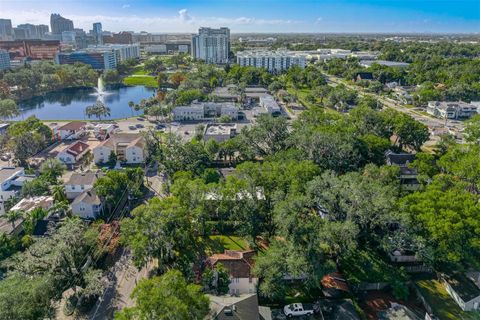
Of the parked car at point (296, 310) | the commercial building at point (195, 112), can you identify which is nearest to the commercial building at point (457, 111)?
the commercial building at point (195, 112)

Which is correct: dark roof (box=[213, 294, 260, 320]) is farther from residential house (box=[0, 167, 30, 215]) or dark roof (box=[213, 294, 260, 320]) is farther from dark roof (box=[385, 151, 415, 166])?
dark roof (box=[385, 151, 415, 166])

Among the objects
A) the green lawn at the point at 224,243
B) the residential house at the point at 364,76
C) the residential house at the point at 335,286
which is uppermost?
the residential house at the point at 364,76

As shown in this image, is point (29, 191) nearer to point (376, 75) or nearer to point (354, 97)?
point (354, 97)

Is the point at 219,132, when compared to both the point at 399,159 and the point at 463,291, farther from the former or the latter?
the point at 463,291

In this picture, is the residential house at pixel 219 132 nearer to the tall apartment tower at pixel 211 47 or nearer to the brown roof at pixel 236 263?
the brown roof at pixel 236 263

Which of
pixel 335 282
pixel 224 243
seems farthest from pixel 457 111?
pixel 224 243

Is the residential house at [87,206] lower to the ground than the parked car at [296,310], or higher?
higher
